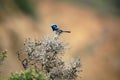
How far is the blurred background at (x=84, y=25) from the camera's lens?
138ft

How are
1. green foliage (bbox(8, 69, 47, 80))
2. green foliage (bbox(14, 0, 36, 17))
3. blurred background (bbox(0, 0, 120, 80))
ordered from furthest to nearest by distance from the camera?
1. blurred background (bbox(0, 0, 120, 80))
2. green foliage (bbox(14, 0, 36, 17))
3. green foliage (bbox(8, 69, 47, 80))

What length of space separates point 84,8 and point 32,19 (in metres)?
5.88

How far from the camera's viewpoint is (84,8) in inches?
1848

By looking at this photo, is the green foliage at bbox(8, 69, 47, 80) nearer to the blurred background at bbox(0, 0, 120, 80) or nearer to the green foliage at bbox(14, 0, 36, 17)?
the blurred background at bbox(0, 0, 120, 80)

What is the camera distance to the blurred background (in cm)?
4206

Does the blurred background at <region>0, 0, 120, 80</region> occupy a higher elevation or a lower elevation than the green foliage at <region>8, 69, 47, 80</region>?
higher

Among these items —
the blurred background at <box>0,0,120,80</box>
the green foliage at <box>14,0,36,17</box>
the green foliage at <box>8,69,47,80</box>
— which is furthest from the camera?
the blurred background at <box>0,0,120,80</box>

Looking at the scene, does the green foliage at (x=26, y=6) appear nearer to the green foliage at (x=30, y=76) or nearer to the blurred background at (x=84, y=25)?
the blurred background at (x=84, y=25)

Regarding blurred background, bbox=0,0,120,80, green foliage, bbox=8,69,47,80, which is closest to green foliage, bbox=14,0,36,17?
blurred background, bbox=0,0,120,80

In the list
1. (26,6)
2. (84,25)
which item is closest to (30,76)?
(26,6)

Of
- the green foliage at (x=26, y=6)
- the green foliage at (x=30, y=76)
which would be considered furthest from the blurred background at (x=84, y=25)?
the green foliage at (x=30, y=76)

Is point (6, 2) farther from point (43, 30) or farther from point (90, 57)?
point (90, 57)

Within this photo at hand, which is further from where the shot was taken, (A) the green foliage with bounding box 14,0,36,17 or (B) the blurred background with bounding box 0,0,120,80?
(B) the blurred background with bounding box 0,0,120,80

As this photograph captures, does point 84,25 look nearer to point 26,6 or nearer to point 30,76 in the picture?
point 26,6
